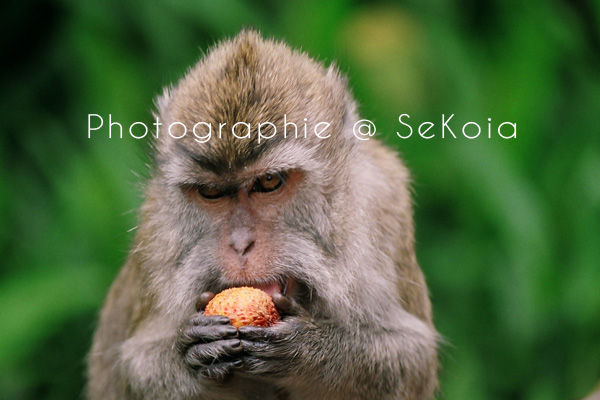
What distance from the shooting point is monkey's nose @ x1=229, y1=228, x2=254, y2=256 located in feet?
12.1

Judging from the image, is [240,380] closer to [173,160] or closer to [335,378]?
[335,378]

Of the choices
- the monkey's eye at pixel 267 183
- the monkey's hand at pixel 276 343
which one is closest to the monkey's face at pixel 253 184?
the monkey's eye at pixel 267 183

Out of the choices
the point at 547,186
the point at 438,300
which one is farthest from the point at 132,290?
the point at 547,186

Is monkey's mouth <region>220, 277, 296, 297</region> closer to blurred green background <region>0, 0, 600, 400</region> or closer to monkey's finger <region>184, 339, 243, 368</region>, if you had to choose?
monkey's finger <region>184, 339, 243, 368</region>

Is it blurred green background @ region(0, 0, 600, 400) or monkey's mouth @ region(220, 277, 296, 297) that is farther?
blurred green background @ region(0, 0, 600, 400)

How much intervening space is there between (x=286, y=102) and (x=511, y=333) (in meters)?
3.01

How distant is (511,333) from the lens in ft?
20.0

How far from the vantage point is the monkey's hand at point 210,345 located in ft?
12.0

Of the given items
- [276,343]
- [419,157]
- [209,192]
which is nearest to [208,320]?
[276,343]

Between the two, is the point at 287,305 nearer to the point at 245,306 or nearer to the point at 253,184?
the point at 245,306

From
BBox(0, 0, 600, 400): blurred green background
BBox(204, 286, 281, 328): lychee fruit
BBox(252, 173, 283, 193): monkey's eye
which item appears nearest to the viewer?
BBox(204, 286, 281, 328): lychee fruit

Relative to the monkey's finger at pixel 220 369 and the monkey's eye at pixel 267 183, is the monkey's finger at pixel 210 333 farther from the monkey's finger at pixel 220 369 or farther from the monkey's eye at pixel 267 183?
the monkey's eye at pixel 267 183

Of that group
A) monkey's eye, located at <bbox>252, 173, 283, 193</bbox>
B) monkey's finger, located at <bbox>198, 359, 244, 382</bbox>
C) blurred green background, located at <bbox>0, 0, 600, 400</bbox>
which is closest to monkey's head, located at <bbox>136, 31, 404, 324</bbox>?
A: monkey's eye, located at <bbox>252, 173, 283, 193</bbox>

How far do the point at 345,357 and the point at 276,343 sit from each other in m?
0.44
